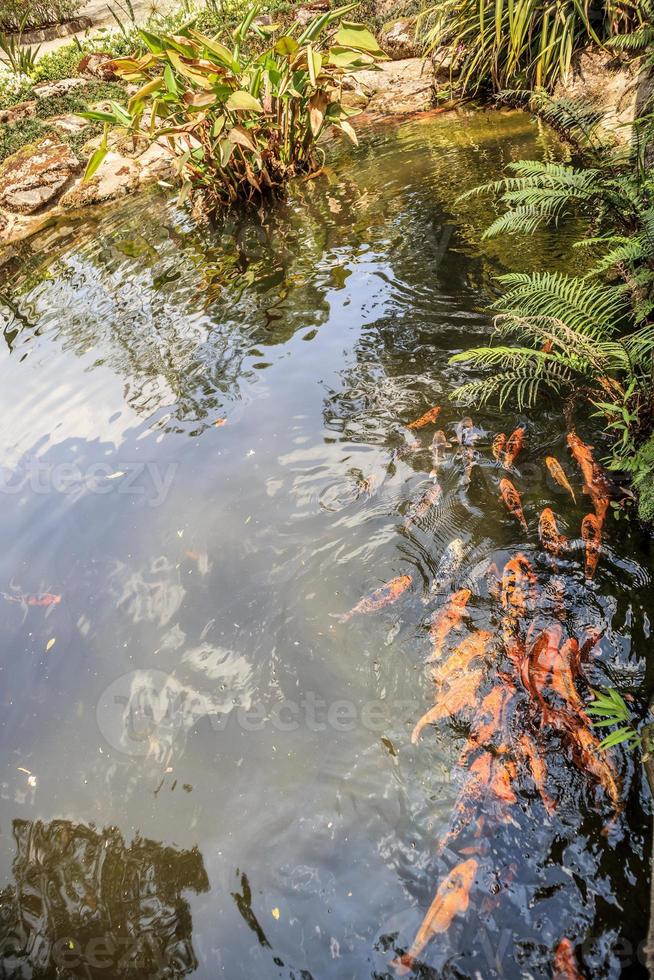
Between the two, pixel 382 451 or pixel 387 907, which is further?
pixel 382 451

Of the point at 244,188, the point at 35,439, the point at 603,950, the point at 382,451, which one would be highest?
the point at 244,188

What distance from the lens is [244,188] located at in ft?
25.3

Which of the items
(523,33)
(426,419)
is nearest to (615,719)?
(426,419)

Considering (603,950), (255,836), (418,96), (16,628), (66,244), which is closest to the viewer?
(603,950)

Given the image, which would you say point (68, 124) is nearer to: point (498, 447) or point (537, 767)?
point (498, 447)

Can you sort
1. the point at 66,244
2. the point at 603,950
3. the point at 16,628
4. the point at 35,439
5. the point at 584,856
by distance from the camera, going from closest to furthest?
the point at 603,950
the point at 584,856
the point at 16,628
the point at 35,439
the point at 66,244

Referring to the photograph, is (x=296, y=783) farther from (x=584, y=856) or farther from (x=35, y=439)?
(x=35, y=439)

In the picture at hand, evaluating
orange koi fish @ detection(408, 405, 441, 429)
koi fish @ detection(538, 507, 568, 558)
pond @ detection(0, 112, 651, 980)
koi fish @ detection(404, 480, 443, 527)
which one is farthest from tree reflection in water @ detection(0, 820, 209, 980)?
orange koi fish @ detection(408, 405, 441, 429)

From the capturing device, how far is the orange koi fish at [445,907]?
6.01ft

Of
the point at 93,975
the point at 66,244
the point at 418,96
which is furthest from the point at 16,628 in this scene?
the point at 418,96

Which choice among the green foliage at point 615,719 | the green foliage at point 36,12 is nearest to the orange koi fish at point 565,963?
the green foliage at point 615,719

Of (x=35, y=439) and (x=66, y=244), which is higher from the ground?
(x=66, y=244)

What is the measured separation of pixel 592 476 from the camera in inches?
122

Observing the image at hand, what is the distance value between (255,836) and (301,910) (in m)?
0.32
